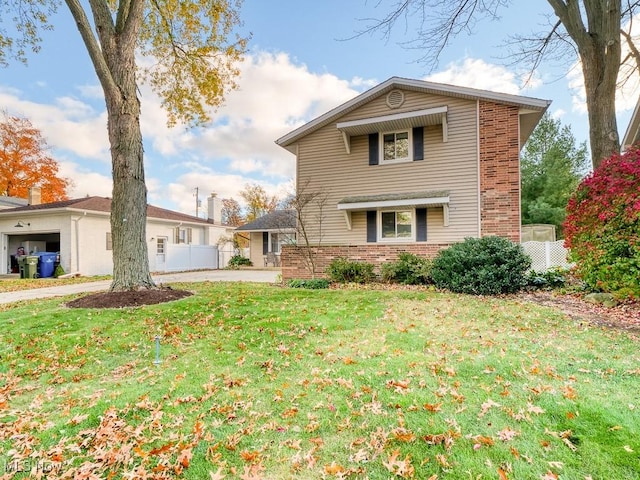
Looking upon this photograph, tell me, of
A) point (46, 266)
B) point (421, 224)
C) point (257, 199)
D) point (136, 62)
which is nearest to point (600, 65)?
point (421, 224)

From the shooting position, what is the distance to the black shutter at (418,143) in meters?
11.6

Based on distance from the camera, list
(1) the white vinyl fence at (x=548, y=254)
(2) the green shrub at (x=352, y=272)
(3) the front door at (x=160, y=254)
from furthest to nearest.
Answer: (3) the front door at (x=160, y=254), (1) the white vinyl fence at (x=548, y=254), (2) the green shrub at (x=352, y=272)

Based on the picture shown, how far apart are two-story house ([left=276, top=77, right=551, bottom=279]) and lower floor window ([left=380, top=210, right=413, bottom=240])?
0.03 m

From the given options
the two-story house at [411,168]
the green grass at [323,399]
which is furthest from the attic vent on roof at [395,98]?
the green grass at [323,399]

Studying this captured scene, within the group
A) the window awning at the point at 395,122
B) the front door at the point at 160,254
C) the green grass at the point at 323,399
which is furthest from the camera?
the front door at the point at 160,254

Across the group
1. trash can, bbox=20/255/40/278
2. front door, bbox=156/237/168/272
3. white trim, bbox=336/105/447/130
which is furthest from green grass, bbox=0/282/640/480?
front door, bbox=156/237/168/272

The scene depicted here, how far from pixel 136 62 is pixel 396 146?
8943mm

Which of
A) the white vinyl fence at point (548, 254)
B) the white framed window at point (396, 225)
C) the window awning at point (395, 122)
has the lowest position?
the white vinyl fence at point (548, 254)

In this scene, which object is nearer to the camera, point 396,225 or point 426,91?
point 426,91

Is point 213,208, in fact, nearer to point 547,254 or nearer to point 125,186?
point 125,186

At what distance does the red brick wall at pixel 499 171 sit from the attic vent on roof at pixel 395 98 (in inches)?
101

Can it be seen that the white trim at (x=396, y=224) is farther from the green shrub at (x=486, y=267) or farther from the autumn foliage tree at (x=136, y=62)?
the autumn foliage tree at (x=136, y=62)

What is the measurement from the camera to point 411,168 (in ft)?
38.4

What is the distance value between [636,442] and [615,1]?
32.8 ft
